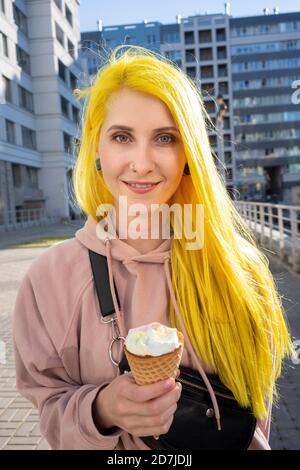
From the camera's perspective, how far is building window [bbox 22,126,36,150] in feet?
123

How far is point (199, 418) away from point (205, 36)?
87.0m

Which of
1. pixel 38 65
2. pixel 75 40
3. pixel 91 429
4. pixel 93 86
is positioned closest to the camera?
pixel 91 429

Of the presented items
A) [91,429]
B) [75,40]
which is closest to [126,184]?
[91,429]

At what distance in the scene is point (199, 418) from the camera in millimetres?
1373

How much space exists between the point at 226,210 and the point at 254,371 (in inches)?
22.0

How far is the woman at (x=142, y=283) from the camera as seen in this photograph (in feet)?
4.66

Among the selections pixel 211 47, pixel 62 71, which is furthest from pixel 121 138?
pixel 211 47

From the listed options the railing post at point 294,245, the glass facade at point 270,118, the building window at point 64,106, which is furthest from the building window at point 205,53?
the railing post at point 294,245

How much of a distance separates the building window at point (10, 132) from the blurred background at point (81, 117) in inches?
6.6

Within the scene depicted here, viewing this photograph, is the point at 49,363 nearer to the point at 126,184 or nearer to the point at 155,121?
the point at 126,184

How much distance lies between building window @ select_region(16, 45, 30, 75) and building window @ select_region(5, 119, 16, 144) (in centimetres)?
533

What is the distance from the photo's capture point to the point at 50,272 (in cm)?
148

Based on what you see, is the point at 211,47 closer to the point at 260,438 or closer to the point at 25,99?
the point at 25,99

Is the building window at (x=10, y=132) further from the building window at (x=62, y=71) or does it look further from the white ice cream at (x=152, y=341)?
the white ice cream at (x=152, y=341)
